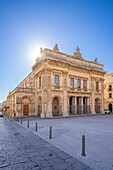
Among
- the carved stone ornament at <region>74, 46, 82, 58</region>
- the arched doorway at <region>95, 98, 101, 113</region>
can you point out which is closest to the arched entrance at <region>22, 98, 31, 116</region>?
the carved stone ornament at <region>74, 46, 82, 58</region>

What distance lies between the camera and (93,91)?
30.2m

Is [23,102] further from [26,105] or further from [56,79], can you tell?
[56,79]

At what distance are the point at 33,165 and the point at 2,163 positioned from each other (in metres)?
1.13

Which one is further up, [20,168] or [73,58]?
[73,58]

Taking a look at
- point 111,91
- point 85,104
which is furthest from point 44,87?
point 111,91

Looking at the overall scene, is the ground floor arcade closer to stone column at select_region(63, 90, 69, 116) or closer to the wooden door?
stone column at select_region(63, 90, 69, 116)

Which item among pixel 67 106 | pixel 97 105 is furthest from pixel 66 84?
pixel 97 105

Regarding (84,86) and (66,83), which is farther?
(84,86)

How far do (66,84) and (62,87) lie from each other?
110 cm

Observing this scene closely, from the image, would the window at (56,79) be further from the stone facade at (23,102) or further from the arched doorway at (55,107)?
the stone facade at (23,102)

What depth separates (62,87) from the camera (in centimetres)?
2495

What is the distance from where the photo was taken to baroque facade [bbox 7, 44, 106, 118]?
23.2m

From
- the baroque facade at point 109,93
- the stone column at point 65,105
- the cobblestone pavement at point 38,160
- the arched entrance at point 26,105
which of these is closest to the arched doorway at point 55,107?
the stone column at point 65,105

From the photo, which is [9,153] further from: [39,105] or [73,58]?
[73,58]
